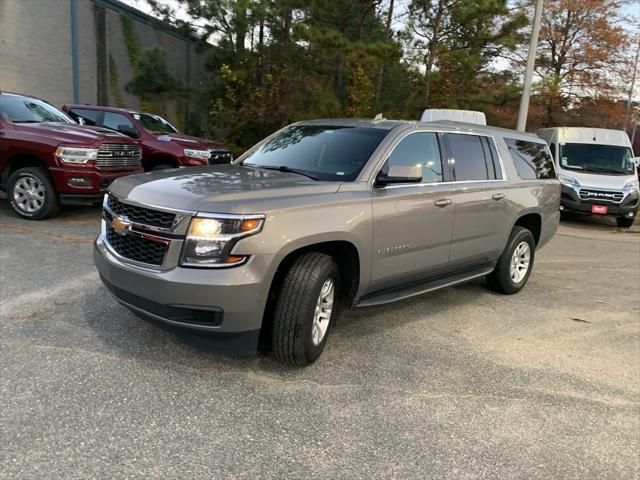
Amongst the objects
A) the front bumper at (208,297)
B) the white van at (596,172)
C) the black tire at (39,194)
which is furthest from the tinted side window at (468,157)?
the white van at (596,172)

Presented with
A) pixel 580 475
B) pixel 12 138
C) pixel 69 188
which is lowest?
pixel 580 475

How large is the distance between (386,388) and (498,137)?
327 centimetres

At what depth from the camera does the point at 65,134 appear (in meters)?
7.75

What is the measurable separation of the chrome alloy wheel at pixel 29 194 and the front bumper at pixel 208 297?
17.8ft

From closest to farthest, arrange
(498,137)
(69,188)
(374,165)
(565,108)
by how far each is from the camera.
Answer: (374,165)
(498,137)
(69,188)
(565,108)

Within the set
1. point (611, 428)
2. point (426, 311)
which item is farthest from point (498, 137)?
point (611, 428)

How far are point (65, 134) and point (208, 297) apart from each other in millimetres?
5892

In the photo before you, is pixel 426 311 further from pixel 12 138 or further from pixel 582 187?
pixel 582 187

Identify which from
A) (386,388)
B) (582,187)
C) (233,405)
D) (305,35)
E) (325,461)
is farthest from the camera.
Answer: (305,35)

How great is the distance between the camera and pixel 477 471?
2730 mm

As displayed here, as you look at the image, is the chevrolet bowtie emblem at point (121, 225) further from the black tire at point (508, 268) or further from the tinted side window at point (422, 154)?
the black tire at point (508, 268)

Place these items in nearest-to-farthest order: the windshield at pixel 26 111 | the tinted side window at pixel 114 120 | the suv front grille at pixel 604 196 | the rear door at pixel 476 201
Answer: the rear door at pixel 476 201
the windshield at pixel 26 111
the tinted side window at pixel 114 120
the suv front grille at pixel 604 196

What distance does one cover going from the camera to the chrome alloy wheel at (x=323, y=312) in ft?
11.9

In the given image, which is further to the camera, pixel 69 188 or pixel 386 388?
pixel 69 188
